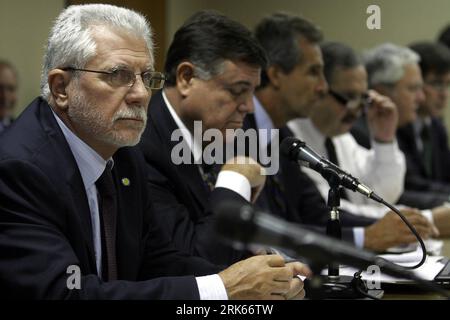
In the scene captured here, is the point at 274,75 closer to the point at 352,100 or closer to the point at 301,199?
the point at 301,199

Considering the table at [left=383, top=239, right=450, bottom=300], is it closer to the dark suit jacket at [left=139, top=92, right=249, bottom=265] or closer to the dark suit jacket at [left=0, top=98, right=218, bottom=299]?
the dark suit jacket at [left=139, top=92, right=249, bottom=265]

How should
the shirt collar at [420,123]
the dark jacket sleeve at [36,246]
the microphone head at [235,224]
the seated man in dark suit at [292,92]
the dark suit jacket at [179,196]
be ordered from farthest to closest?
the shirt collar at [420,123]
the seated man in dark suit at [292,92]
the dark suit jacket at [179,196]
the dark jacket sleeve at [36,246]
the microphone head at [235,224]

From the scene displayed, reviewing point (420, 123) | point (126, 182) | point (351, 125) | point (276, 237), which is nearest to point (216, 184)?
point (126, 182)

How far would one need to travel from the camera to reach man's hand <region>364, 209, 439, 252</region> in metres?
2.49

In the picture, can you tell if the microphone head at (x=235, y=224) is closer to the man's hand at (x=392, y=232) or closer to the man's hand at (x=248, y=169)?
the man's hand at (x=248, y=169)

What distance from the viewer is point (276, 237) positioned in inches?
35.6

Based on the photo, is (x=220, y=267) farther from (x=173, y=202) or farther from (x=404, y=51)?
(x=404, y=51)

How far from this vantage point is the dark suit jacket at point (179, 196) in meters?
2.05

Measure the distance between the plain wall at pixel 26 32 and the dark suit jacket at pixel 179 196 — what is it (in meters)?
Result: 1.96

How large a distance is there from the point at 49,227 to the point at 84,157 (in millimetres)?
239

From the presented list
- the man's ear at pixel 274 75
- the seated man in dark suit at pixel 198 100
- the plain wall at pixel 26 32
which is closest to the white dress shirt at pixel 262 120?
the man's ear at pixel 274 75

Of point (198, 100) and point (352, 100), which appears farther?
point (352, 100)

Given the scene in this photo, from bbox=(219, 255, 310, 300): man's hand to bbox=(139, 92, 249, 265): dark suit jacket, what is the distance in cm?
37

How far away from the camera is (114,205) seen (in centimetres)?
174
